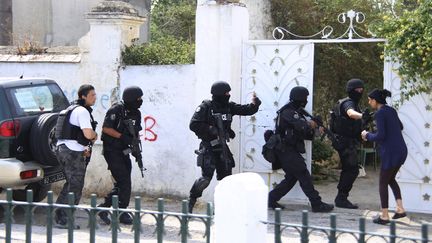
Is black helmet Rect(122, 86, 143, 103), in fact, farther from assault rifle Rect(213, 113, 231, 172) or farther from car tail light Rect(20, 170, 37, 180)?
car tail light Rect(20, 170, 37, 180)

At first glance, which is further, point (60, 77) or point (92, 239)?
point (60, 77)

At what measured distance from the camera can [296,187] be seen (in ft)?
31.1

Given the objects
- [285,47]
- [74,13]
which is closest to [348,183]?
[285,47]

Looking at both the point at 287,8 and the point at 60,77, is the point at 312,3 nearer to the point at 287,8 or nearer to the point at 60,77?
the point at 287,8

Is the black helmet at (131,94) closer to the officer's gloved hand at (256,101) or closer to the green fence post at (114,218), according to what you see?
the officer's gloved hand at (256,101)

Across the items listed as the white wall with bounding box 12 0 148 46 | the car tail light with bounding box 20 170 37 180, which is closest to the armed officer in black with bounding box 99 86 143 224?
the car tail light with bounding box 20 170 37 180

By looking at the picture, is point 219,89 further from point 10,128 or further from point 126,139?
point 10,128

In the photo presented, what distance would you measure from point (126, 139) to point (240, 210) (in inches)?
162

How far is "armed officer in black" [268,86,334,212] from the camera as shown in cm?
895

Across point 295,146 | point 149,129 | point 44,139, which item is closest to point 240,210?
point 44,139

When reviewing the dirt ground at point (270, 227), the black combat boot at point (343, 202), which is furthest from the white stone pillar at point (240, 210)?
the black combat boot at point (343, 202)

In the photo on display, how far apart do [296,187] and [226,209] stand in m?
5.05

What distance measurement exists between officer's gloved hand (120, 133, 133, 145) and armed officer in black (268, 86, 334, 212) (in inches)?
72.9

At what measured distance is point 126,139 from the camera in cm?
841
